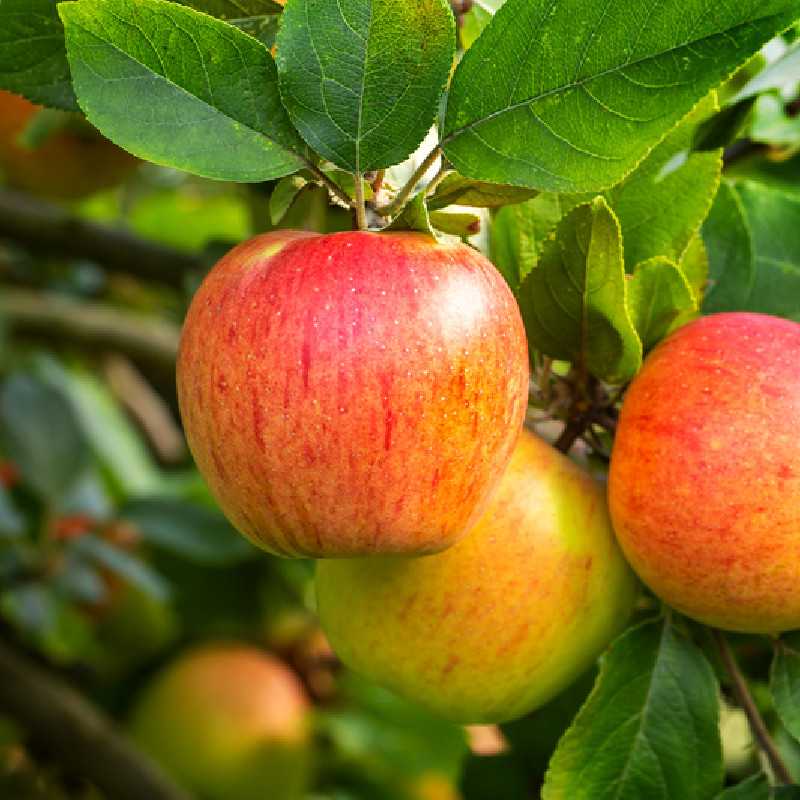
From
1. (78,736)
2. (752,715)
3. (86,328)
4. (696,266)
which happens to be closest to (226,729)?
(78,736)

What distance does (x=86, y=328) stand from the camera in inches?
67.2

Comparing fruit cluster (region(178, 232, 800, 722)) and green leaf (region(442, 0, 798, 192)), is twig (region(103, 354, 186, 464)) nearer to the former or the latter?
fruit cluster (region(178, 232, 800, 722))

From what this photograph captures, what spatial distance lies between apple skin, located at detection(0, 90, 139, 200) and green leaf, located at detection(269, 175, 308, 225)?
0.71 meters

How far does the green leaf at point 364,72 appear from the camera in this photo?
21.2 inches

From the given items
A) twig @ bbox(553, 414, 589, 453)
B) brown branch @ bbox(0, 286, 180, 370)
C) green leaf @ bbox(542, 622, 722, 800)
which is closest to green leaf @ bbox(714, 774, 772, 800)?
green leaf @ bbox(542, 622, 722, 800)

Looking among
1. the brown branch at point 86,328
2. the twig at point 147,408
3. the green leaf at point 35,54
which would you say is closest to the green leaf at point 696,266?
the green leaf at point 35,54

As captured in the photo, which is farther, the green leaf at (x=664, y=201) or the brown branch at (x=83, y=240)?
the brown branch at (x=83, y=240)

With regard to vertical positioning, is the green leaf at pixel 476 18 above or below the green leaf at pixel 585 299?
above

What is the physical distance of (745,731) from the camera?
111 centimetres

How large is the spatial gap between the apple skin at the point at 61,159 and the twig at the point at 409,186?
2.48 ft

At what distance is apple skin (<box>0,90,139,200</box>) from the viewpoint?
132cm

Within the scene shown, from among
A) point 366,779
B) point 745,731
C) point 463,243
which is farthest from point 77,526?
point 463,243

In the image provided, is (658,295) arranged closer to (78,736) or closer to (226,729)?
Result: (78,736)

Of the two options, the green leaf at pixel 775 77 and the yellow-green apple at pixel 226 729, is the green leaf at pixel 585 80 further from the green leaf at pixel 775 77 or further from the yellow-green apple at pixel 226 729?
the yellow-green apple at pixel 226 729
